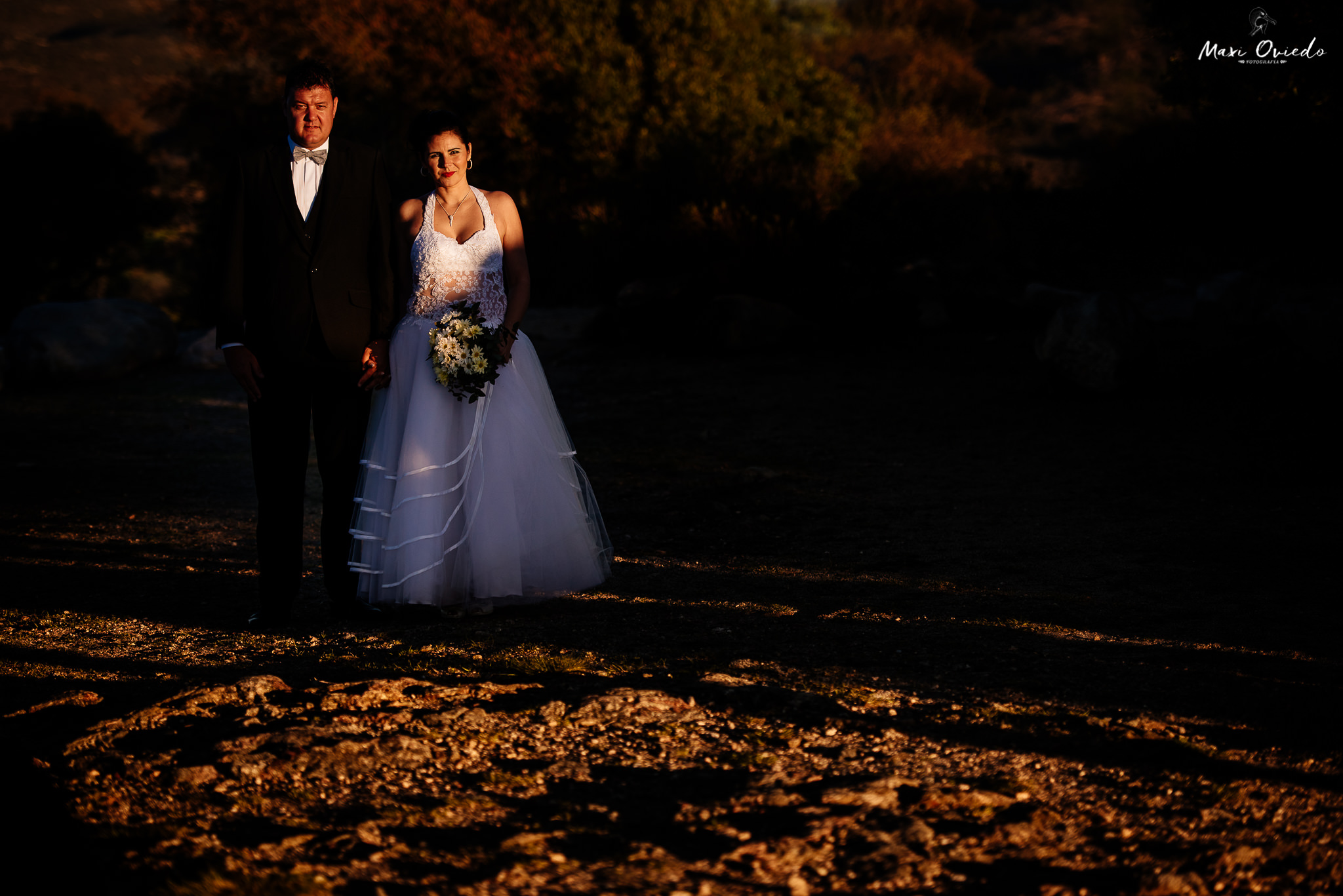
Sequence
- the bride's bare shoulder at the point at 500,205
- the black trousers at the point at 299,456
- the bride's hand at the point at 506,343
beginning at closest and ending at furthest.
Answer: the black trousers at the point at 299,456
the bride's hand at the point at 506,343
the bride's bare shoulder at the point at 500,205

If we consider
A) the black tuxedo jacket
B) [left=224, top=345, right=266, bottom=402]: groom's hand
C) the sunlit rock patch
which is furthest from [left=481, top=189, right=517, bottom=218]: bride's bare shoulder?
the sunlit rock patch

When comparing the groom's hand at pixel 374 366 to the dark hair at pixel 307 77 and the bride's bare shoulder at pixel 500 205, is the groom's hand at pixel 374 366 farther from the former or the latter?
the dark hair at pixel 307 77

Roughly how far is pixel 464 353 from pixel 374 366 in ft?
1.19

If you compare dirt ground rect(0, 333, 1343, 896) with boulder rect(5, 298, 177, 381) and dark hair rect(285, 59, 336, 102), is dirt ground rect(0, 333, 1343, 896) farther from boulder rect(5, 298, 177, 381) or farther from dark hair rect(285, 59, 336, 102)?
boulder rect(5, 298, 177, 381)

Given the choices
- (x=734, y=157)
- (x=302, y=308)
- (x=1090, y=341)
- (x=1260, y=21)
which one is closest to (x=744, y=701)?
(x=302, y=308)

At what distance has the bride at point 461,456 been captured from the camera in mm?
4551

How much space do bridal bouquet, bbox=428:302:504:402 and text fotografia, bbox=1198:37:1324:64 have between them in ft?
25.8

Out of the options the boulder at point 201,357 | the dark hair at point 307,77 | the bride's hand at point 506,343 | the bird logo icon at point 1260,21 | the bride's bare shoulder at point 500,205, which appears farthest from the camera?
the boulder at point 201,357

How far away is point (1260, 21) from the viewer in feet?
30.3

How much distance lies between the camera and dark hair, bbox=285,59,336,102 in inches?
166

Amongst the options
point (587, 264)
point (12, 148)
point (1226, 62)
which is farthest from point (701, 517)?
point (12, 148)

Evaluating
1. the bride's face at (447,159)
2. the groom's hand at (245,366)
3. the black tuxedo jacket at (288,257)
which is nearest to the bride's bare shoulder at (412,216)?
the bride's face at (447,159)

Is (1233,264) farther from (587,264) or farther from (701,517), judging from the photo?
(701,517)

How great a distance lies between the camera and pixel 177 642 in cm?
431
